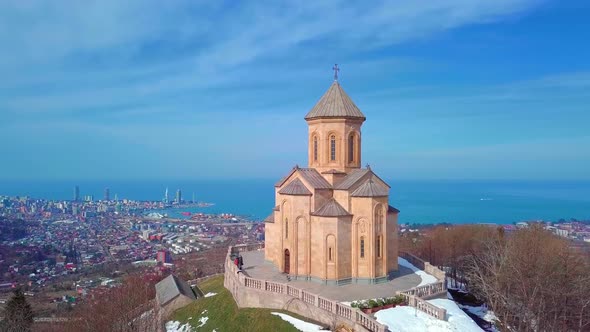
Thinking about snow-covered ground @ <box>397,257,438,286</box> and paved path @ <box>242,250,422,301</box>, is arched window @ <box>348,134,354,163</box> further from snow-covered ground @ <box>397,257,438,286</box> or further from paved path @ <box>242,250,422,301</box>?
snow-covered ground @ <box>397,257,438,286</box>

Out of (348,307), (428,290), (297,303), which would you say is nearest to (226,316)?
(297,303)

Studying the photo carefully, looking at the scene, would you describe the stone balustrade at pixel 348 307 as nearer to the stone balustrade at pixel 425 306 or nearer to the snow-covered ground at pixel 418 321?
the stone balustrade at pixel 425 306

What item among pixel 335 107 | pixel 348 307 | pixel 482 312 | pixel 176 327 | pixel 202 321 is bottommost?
pixel 176 327

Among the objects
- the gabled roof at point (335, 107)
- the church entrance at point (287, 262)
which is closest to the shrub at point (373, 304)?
the church entrance at point (287, 262)

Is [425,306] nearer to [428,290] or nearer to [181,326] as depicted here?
[428,290]

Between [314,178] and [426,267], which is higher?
[314,178]

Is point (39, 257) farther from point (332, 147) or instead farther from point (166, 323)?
point (332, 147)

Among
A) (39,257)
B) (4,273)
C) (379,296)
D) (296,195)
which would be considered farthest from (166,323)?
(39,257)
